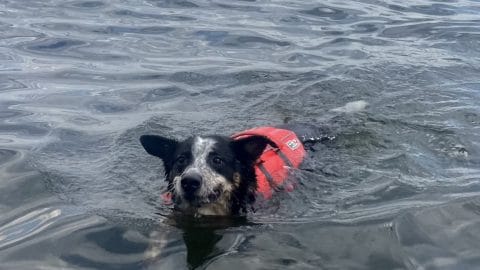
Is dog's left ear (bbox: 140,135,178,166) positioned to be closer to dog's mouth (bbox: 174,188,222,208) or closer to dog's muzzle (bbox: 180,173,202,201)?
dog's mouth (bbox: 174,188,222,208)

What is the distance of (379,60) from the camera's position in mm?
11602

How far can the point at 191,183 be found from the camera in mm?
5621

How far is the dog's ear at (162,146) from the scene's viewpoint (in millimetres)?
6309

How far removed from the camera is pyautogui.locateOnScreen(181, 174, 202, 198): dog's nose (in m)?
5.61

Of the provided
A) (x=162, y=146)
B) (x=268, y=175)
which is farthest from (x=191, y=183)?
(x=268, y=175)

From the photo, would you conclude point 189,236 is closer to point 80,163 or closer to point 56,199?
point 56,199

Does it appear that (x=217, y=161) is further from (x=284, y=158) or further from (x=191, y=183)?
(x=284, y=158)

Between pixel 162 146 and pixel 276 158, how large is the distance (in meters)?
1.35

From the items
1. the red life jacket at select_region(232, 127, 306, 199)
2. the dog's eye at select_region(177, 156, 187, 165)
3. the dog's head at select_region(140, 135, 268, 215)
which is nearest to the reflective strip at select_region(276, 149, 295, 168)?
the red life jacket at select_region(232, 127, 306, 199)

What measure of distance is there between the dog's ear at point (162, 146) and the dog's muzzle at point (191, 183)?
75 cm

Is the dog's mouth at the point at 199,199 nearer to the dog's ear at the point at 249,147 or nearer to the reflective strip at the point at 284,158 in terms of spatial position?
the dog's ear at the point at 249,147

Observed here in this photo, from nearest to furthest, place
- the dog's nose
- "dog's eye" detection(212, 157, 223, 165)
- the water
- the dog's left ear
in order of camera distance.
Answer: the water, the dog's nose, "dog's eye" detection(212, 157, 223, 165), the dog's left ear

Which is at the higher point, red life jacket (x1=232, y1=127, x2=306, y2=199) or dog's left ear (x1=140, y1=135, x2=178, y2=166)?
dog's left ear (x1=140, y1=135, x2=178, y2=166)

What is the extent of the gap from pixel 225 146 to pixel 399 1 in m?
12.2
